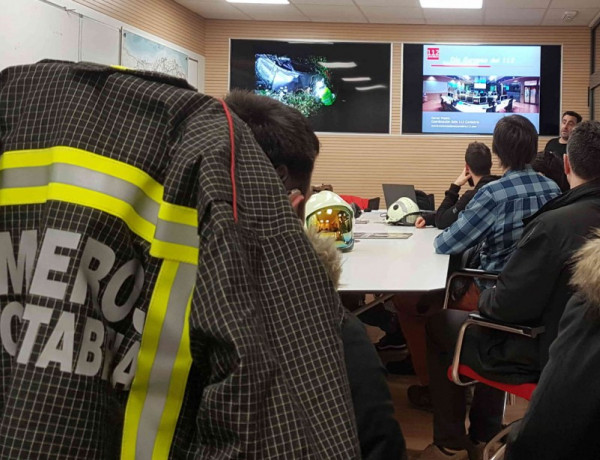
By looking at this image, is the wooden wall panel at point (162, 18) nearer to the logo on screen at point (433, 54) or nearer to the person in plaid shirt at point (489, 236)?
the logo on screen at point (433, 54)

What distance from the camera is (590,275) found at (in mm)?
1127

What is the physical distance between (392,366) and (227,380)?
3.54m

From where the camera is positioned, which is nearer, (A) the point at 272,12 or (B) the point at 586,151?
(B) the point at 586,151

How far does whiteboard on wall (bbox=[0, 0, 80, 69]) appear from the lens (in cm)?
503

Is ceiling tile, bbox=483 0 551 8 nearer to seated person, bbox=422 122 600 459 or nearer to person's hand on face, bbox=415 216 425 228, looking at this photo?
person's hand on face, bbox=415 216 425 228

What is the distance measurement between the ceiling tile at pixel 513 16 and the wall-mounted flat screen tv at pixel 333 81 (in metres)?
1.28

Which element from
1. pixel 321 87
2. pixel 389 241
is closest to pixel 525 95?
pixel 321 87

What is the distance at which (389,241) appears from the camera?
3.72 meters

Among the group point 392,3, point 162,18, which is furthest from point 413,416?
point 162,18

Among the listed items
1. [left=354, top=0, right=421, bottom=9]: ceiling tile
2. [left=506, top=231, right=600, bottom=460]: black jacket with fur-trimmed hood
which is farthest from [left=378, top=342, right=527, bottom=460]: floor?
[left=354, top=0, right=421, bottom=9]: ceiling tile

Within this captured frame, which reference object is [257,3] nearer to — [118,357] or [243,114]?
[243,114]

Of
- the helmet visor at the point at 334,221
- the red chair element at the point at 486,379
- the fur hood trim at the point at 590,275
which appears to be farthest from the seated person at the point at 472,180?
the fur hood trim at the point at 590,275

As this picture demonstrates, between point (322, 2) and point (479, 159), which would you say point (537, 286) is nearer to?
point (479, 159)

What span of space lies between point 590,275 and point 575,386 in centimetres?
18
